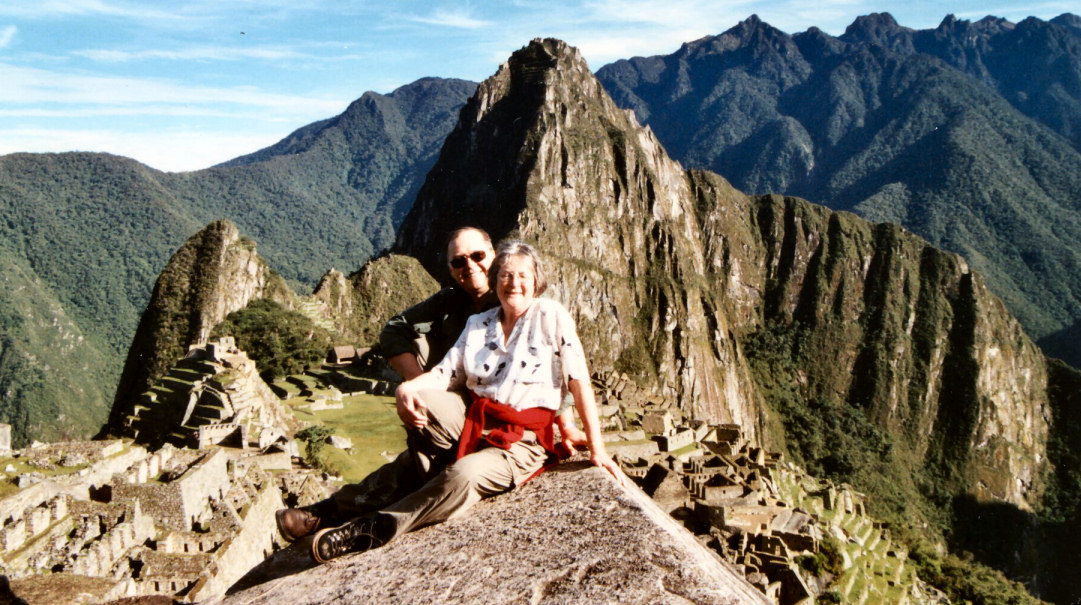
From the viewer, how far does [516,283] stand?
5.71 metres

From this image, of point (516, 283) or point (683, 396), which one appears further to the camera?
point (683, 396)

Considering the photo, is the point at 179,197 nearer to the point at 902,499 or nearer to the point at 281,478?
the point at 902,499

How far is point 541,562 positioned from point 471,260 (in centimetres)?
305

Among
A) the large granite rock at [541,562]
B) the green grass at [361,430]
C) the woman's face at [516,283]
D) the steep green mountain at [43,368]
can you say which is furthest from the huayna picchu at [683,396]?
the steep green mountain at [43,368]

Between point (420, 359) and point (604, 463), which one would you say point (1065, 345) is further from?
point (604, 463)

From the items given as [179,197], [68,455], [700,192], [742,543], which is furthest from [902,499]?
[179,197]

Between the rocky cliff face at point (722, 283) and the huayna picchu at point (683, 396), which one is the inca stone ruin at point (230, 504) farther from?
the rocky cliff face at point (722, 283)

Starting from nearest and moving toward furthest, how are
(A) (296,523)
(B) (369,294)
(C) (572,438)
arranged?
(A) (296,523) < (C) (572,438) < (B) (369,294)

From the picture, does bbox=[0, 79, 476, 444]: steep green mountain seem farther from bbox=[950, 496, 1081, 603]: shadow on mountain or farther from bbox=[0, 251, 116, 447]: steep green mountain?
bbox=[950, 496, 1081, 603]: shadow on mountain

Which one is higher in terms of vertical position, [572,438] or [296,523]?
[572,438]

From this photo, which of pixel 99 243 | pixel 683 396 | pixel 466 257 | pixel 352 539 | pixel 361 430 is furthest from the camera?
pixel 99 243

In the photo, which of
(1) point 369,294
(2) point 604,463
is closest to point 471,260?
(2) point 604,463

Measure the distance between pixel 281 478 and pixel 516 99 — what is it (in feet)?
376

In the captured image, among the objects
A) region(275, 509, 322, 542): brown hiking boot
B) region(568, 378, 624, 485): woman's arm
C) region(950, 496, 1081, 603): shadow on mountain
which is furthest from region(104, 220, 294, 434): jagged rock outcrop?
region(950, 496, 1081, 603): shadow on mountain
